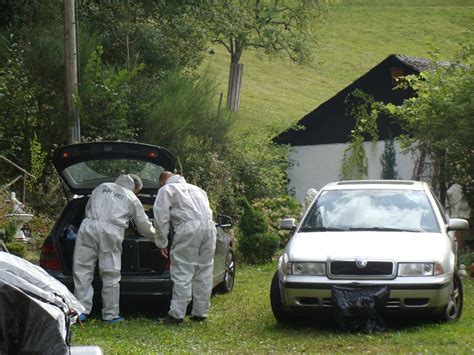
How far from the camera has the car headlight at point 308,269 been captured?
10.5 m

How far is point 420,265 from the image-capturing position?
34.1ft

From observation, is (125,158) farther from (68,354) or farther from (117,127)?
(117,127)

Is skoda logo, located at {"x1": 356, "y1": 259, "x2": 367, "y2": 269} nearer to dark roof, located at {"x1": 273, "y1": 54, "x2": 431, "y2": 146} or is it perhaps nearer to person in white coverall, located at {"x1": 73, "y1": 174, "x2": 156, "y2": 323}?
person in white coverall, located at {"x1": 73, "y1": 174, "x2": 156, "y2": 323}

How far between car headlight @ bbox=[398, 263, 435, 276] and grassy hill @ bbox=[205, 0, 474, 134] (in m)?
37.8

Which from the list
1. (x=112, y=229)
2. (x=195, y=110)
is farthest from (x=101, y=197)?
(x=195, y=110)

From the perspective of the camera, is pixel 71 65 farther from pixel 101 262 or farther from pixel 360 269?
pixel 360 269

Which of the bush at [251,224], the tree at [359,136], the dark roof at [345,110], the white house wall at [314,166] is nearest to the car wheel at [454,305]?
the bush at [251,224]

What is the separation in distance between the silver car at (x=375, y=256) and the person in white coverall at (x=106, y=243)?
68.7 inches

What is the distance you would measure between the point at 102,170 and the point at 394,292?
→ 13.3 feet

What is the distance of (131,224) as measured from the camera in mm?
12406

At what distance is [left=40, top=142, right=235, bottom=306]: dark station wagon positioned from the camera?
11.6m

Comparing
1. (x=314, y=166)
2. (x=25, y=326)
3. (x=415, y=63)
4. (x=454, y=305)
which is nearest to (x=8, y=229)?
(x=454, y=305)

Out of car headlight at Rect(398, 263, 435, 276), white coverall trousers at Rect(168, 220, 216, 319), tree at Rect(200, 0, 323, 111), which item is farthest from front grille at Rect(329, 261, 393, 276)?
tree at Rect(200, 0, 323, 111)

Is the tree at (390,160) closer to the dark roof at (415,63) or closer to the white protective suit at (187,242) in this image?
the dark roof at (415,63)
